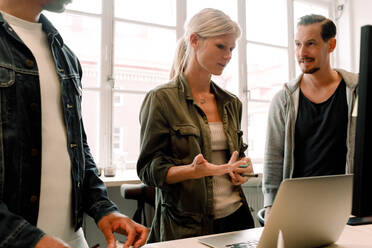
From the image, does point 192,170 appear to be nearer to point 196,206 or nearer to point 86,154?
point 196,206

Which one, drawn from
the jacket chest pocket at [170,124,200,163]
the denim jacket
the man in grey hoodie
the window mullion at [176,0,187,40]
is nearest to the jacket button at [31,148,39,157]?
the denim jacket

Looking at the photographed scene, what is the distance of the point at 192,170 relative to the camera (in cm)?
119

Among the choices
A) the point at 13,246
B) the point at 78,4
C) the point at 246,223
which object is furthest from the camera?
the point at 78,4

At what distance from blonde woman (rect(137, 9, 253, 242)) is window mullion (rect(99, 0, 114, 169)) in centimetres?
177

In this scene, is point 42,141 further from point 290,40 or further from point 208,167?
point 290,40

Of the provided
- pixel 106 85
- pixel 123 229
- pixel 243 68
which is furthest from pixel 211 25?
pixel 243 68

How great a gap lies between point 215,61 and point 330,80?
716mm

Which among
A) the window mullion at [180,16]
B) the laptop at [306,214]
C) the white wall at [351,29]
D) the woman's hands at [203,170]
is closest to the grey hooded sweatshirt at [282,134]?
the woman's hands at [203,170]

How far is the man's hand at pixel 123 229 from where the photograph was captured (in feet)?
2.77

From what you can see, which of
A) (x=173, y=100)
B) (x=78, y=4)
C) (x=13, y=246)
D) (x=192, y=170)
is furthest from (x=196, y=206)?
(x=78, y=4)

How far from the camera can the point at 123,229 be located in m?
0.89

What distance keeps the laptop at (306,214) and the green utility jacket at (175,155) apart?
1.16 ft

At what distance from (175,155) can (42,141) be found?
608 millimetres

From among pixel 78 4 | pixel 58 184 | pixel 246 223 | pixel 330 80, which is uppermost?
pixel 78 4
